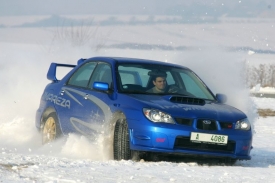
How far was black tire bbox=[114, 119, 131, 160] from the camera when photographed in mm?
8555

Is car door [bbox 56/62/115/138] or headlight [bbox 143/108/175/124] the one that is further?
car door [bbox 56/62/115/138]

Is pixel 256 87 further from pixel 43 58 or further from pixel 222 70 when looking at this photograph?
pixel 222 70

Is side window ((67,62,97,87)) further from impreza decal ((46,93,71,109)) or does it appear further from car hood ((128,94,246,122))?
car hood ((128,94,246,122))

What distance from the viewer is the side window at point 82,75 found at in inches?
398

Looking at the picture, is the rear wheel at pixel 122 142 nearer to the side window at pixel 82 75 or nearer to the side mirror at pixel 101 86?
the side mirror at pixel 101 86

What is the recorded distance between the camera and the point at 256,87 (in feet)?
183

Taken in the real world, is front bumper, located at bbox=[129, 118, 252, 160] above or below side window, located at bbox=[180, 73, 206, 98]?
below

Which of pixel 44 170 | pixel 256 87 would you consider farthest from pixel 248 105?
pixel 256 87

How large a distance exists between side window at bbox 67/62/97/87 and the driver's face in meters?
1.00

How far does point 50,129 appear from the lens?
10.5 meters

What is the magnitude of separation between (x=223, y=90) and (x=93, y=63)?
13.0 ft

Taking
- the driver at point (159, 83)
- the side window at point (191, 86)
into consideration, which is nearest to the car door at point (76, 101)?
the driver at point (159, 83)

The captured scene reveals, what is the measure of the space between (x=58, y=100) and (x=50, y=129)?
0.45 meters

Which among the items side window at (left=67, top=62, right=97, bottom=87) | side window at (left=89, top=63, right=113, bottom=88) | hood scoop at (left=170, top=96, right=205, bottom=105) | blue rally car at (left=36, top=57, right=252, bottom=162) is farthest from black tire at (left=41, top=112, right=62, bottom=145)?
hood scoop at (left=170, top=96, right=205, bottom=105)
